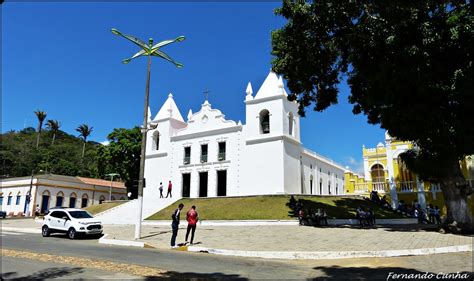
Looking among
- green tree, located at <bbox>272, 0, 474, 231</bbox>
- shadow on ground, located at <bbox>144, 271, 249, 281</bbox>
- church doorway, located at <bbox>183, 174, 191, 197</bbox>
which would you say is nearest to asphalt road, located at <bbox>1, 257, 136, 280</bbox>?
shadow on ground, located at <bbox>144, 271, 249, 281</bbox>

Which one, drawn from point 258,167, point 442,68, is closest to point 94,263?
point 442,68

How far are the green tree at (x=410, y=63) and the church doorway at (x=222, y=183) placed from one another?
16.1 metres

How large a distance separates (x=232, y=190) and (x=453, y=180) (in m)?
18.8

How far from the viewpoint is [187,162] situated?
1372 inches

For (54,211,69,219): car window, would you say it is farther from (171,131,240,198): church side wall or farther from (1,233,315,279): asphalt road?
(171,131,240,198): church side wall

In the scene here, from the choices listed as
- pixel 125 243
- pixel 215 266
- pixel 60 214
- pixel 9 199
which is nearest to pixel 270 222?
pixel 125 243

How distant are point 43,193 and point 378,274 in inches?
1778

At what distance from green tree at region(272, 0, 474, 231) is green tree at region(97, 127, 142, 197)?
28808 mm

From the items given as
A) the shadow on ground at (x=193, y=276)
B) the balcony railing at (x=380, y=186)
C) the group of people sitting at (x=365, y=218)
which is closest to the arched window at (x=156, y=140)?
the balcony railing at (x=380, y=186)

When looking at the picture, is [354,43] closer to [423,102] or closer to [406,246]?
[423,102]

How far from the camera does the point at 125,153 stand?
4316 cm

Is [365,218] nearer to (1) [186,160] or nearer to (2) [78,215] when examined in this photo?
(2) [78,215]

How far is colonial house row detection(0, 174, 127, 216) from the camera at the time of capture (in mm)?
43031

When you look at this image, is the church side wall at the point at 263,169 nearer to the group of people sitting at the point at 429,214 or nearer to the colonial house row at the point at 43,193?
the group of people sitting at the point at 429,214
